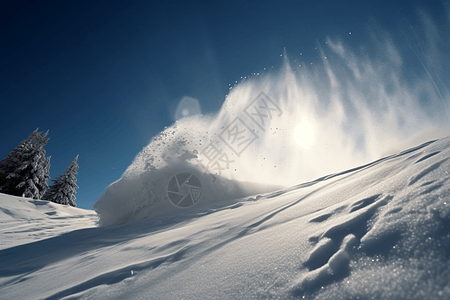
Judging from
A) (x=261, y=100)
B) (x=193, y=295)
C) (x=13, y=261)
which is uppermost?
(x=261, y=100)

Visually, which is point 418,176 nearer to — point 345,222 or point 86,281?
point 345,222

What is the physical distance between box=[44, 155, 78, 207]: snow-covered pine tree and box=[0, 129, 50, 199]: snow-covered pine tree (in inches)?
121

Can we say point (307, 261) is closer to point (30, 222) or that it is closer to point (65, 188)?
point (30, 222)

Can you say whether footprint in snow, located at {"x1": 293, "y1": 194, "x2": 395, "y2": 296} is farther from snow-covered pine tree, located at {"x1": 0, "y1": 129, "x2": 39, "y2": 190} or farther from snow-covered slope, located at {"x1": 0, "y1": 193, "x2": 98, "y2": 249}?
snow-covered pine tree, located at {"x1": 0, "y1": 129, "x2": 39, "y2": 190}

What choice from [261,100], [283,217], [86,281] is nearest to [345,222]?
[283,217]

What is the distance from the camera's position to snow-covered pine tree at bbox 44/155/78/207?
25.1 meters

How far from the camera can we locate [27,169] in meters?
21.0

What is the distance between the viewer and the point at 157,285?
4.49ft

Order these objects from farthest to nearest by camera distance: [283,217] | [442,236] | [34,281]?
1. [283,217]
2. [34,281]
3. [442,236]

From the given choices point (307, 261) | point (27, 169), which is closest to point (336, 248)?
point (307, 261)

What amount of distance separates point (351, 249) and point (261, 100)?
12.7 m
